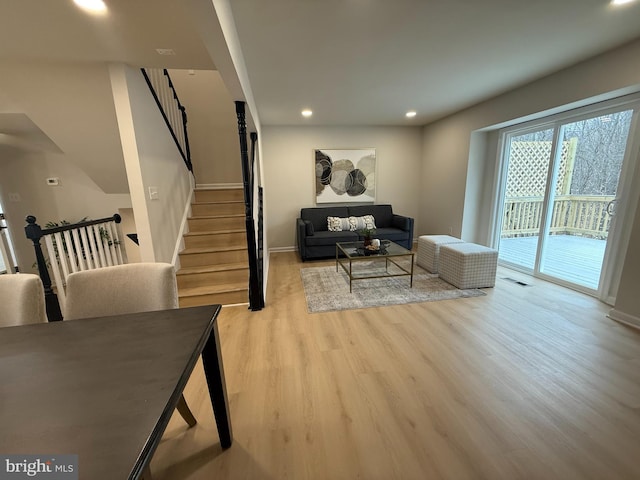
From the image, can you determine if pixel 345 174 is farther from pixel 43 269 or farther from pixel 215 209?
pixel 43 269

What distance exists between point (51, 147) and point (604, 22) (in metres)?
6.11

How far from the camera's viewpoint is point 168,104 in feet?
10.7

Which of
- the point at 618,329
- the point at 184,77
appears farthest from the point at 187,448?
the point at 184,77

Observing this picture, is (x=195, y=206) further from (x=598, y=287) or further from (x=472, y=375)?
(x=598, y=287)

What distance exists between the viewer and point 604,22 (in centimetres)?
185

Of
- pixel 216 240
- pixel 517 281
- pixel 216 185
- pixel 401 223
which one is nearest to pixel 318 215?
pixel 401 223

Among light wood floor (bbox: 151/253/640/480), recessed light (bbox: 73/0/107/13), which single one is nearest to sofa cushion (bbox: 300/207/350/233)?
light wood floor (bbox: 151/253/640/480)

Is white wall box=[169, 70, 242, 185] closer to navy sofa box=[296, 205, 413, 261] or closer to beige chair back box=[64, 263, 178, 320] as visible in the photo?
navy sofa box=[296, 205, 413, 261]

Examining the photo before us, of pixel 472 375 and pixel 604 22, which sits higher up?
pixel 604 22

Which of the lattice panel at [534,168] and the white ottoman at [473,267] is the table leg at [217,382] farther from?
the lattice panel at [534,168]

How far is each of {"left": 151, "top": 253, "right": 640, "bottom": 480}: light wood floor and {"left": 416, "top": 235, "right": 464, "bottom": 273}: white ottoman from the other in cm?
116

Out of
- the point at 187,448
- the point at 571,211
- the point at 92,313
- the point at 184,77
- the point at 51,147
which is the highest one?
the point at 184,77

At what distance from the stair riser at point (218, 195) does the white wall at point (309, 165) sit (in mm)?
925

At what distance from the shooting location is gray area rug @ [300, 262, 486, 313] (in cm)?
279
